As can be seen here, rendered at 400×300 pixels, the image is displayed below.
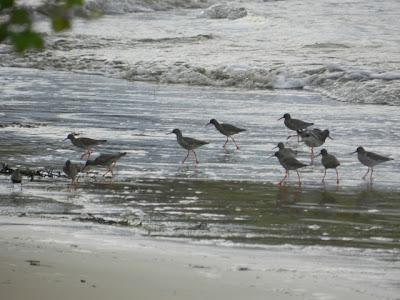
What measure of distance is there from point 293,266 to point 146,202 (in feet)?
9.47

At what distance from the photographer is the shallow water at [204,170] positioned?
8.59 meters

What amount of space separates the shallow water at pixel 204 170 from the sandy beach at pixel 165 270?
0.52m

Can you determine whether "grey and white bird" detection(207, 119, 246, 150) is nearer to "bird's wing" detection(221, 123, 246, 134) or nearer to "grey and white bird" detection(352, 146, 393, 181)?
"bird's wing" detection(221, 123, 246, 134)

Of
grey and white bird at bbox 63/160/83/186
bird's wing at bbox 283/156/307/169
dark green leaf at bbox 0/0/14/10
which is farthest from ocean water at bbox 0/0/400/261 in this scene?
dark green leaf at bbox 0/0/14/10

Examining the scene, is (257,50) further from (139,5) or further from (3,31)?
(3,31)

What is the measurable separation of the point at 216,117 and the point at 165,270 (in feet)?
32.6

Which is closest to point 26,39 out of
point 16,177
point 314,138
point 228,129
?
point 16,177

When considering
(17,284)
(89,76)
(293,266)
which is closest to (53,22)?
(17,284)

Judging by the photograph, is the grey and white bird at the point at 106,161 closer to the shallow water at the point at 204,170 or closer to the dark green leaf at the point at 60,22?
the shallow water at the point at 204,170

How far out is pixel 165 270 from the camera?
669 centimetres

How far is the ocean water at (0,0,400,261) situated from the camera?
29.0 ft

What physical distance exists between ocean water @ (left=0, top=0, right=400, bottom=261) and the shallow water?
2cm

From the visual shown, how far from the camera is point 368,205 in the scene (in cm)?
968

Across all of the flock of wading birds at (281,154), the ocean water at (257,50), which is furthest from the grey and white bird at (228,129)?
the ocean water at (257,50)
